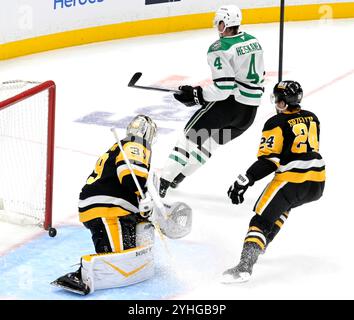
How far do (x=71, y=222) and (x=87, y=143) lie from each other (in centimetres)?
146

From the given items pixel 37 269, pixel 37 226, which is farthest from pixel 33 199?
pixel 37 269

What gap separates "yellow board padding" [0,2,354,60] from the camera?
29.4ft

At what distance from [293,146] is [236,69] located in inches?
39.8

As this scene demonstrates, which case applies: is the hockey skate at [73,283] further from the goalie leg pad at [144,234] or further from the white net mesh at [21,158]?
the white net mesh at [21,158]

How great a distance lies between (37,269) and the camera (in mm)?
4918

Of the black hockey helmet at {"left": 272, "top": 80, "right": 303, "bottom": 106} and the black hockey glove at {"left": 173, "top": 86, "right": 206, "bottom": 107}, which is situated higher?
the black hockey helmet at {"left": 272, "top": 80, "right": 303, "bottom": 106}

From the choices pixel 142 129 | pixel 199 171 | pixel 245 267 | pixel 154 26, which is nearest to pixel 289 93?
pixel 142 129

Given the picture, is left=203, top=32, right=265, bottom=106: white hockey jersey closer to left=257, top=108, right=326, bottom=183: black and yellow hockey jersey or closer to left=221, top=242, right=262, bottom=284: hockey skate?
left=257, top=108, right=326, bottom=183: black and yellow hockey jersey

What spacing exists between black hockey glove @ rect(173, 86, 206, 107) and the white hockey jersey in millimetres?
37

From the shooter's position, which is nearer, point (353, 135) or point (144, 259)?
point (144, 259)

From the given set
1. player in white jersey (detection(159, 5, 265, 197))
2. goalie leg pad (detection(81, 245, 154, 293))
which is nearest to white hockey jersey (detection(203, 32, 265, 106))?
player in white jersey (detection(159, 5, 265, 197))

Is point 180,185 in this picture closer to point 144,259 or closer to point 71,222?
point 71,222

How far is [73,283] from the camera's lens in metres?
4.60

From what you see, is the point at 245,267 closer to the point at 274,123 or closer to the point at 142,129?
the point at 274,123
